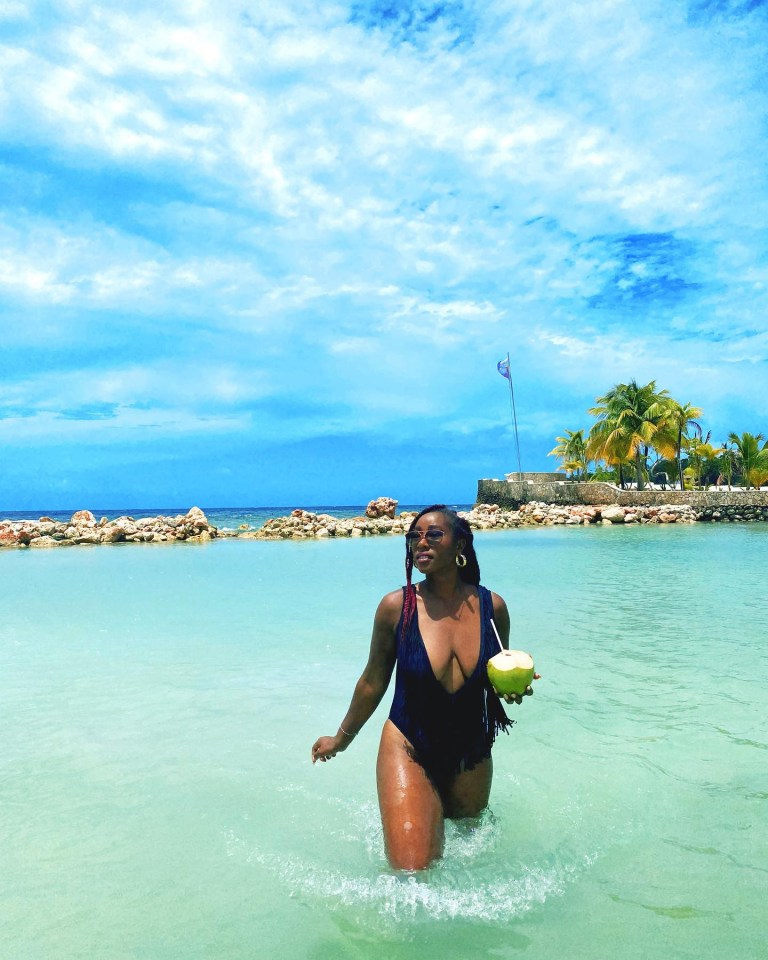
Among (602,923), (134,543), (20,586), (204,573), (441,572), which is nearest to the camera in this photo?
(602,923)

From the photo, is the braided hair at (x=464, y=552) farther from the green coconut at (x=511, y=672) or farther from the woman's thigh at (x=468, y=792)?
the woman's thigh at (x=468, y=792)

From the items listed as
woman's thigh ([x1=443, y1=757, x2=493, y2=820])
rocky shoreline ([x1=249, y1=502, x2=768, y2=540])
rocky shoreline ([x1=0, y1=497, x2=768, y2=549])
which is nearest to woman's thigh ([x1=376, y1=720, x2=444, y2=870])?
woman's thigh ([x1=443, y1=757, x2=493, y2=820])

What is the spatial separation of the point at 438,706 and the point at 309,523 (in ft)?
99.9

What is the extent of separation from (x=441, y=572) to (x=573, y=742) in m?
2.64

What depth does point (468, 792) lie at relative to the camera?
3.36 metres

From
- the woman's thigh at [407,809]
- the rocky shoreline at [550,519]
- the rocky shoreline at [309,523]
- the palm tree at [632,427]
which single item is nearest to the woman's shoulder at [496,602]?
the woman's thigh at [407,809]

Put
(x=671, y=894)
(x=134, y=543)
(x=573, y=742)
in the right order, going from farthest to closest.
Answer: (x=134, y=543) → (x=573, y=742) → (x=671, y=894)

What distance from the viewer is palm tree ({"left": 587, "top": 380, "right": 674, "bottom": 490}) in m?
44.2

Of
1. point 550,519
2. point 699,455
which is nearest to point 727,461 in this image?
point 699,455

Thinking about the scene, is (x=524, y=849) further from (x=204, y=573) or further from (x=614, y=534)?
(x=614, y=534)

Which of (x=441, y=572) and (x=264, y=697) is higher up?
(x=441, y=572)

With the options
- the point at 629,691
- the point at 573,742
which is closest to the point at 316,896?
the point at 573,742

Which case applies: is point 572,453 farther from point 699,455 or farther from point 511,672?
point 511,672

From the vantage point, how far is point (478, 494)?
53.4 meters
